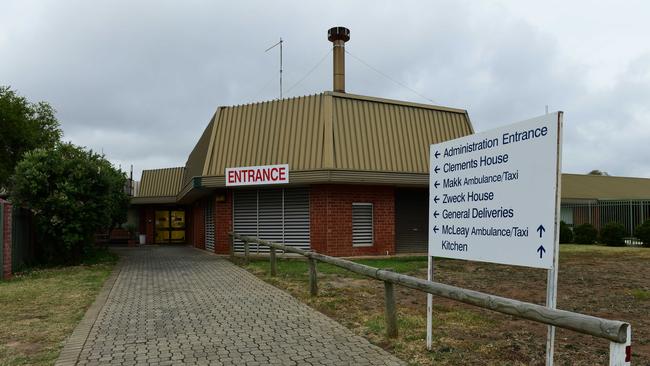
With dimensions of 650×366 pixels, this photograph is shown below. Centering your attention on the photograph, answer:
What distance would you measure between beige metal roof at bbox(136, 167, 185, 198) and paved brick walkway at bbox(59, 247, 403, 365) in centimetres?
2109

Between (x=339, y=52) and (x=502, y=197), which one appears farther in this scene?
(x=339, y=52)

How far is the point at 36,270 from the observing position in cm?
1373

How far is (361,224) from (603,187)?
106 ft

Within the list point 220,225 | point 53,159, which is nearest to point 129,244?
point 220,225

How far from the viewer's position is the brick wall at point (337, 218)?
17.2m

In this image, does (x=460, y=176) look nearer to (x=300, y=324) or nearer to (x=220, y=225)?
(x=300, y=324)

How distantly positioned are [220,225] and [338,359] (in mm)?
14027

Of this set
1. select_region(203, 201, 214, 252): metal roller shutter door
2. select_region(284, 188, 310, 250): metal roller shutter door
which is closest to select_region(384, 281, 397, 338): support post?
select_region(284, 188, 310, 250): metal roller shutter door

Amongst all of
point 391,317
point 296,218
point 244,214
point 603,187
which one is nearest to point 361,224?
point 296,218

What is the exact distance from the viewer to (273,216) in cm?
1817

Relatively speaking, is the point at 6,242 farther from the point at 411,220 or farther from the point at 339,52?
the point at 339,52

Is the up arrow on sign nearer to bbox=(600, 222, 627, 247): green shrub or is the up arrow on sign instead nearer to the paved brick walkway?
the paved brick walkway

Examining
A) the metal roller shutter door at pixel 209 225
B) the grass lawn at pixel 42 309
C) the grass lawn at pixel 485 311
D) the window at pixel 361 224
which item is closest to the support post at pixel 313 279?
the grass lawn at pixel 485 311

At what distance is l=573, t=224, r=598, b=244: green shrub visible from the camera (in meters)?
28.1
